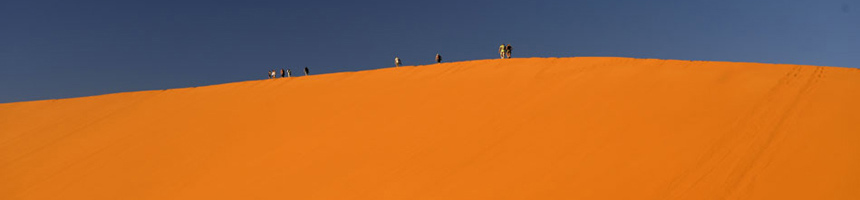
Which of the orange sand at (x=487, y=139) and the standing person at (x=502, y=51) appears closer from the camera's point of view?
the orange sand at (x=487, y=139)

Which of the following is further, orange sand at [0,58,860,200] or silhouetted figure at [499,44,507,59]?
silhouetted figure at [499,44,507,59]

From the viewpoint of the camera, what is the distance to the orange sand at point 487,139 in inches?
301

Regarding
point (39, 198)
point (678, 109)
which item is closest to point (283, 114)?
point (39, 198)

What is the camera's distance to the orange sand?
301 inches

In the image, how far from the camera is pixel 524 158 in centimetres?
849

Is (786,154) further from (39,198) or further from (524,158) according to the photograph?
(39,198)

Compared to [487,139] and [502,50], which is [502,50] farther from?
[487,139]

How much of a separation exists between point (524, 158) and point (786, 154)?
3066 mm

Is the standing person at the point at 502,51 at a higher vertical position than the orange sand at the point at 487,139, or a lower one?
higher

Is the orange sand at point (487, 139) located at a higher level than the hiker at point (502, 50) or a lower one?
lower

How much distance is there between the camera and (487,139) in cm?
941

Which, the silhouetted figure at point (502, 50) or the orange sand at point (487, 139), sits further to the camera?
the silhouetted figure at point (502, 50)

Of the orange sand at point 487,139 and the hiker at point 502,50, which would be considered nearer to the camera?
the orange sand at point 487,139

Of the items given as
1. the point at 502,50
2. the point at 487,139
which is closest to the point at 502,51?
the point at 502,50
